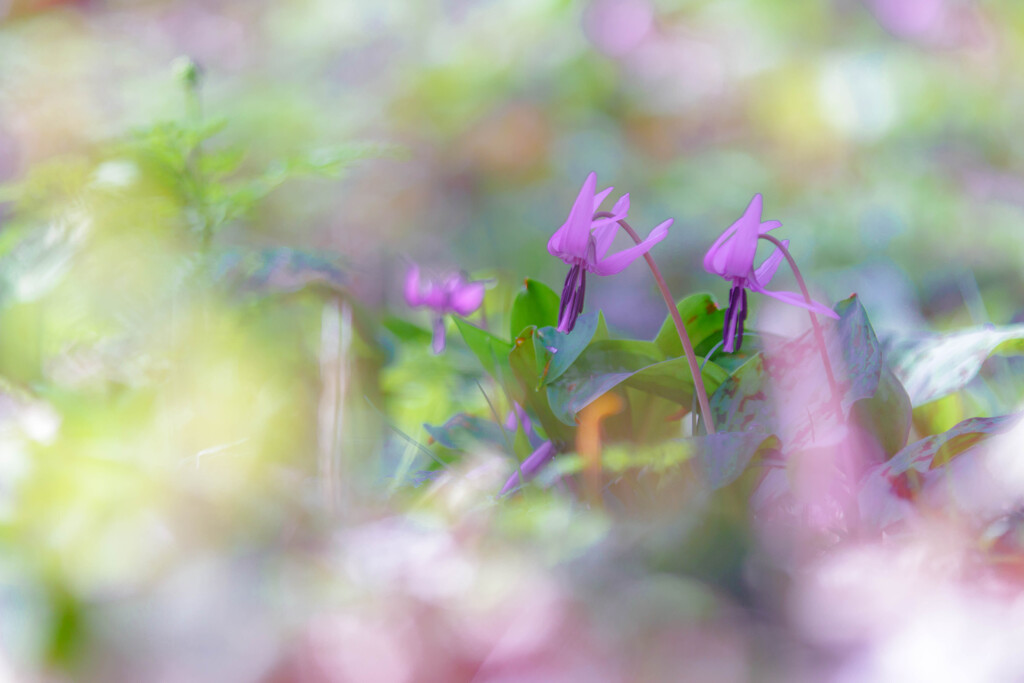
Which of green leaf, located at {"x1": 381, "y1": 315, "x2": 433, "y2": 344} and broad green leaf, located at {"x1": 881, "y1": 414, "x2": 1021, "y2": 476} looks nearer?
broad green leaf, located at {"x1": 881, "y1": 414, "x2": 1021, "y2": 476}

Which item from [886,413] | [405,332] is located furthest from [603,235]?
[405,332]

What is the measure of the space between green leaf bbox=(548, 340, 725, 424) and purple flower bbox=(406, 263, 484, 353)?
1.20 feet

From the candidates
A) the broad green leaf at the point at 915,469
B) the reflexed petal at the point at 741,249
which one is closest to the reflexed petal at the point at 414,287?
the reflexed petal at the point at 741,249

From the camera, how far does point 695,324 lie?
2.43ft

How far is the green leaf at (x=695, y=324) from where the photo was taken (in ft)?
2.38

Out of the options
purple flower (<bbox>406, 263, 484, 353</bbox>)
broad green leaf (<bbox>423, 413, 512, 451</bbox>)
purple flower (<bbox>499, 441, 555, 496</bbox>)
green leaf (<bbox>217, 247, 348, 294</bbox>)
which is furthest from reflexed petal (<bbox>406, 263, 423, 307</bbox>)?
purple flower (<bbox>499, 441, 555, 496</bbox>)

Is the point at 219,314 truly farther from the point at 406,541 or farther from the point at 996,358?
the point at 996,358

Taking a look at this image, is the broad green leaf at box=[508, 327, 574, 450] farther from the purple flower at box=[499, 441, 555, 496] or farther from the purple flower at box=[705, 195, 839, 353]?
the purple flower at box=[705, 195, 839, 353]

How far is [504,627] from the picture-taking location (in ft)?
0.98

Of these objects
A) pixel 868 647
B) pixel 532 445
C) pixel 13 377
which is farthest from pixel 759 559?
pixel 13 377

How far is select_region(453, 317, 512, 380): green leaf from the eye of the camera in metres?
0.70

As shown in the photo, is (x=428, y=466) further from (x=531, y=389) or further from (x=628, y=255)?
→ (x=628, y=255)

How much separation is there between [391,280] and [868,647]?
3.08 metres

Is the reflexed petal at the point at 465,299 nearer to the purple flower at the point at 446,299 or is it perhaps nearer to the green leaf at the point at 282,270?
the purple flower at the point at 446,299
